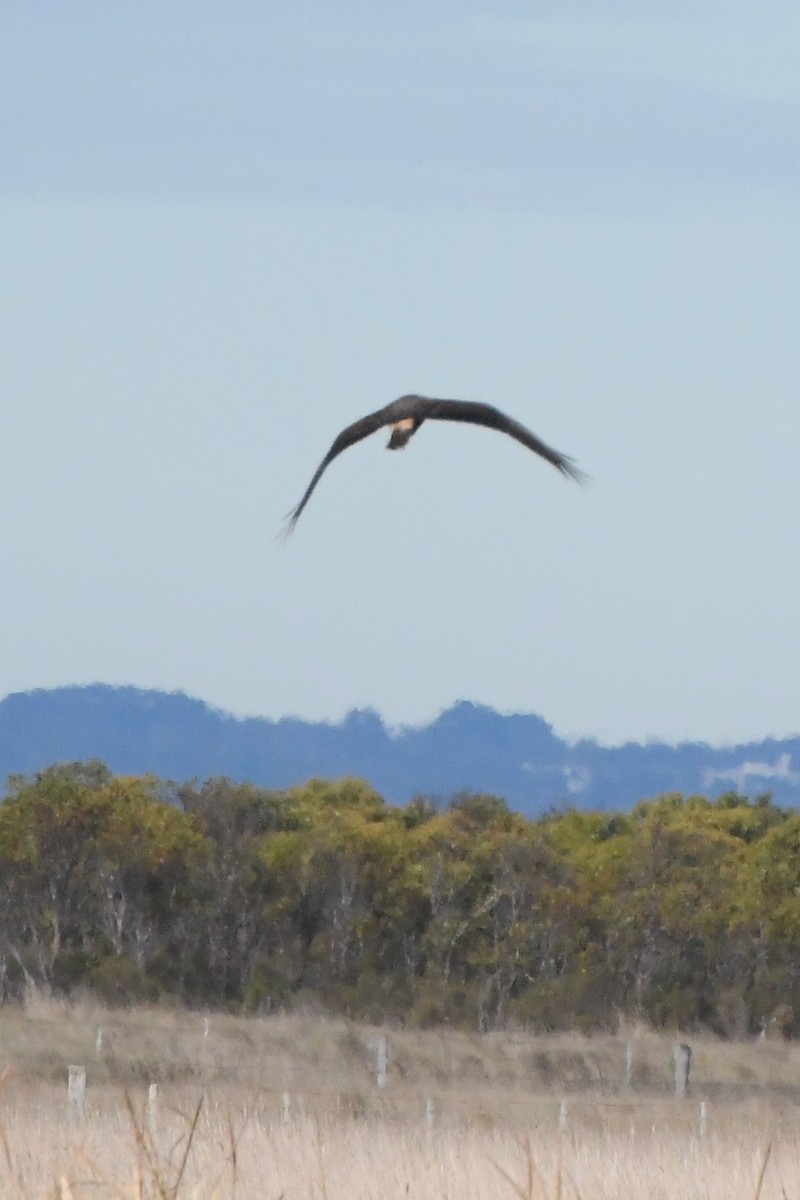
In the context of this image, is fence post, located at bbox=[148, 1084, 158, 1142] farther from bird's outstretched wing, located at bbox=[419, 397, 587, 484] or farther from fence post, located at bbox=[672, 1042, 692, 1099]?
fence post, located at bbox=[672, 1042, 692, 1099]

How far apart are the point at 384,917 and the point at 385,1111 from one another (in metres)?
16.8

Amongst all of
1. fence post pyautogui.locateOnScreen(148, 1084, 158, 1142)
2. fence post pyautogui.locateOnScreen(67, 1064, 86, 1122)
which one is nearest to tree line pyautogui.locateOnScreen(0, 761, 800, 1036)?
fence post pyautogui.locateOnScreen(67, 1064, 86, 1122)

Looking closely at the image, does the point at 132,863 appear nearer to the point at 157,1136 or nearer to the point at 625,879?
the point at 625,879

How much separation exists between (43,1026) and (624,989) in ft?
36.3

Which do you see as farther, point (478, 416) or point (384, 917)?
point (384, 917)

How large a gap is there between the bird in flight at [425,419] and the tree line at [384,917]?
67.1 feet

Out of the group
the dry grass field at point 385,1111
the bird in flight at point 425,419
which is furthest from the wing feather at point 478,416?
the dry grass field at point 385,1111

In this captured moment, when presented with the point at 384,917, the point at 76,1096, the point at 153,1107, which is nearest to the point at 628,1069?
the point at 76,1096

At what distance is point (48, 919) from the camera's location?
107ft

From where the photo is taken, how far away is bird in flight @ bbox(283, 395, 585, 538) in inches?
421

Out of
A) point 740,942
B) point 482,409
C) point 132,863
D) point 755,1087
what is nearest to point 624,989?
point 740,942

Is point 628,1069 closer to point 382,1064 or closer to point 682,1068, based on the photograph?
point 682,1068

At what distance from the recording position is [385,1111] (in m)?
17.5

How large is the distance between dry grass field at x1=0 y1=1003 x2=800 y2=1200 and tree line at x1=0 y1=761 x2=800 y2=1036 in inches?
141
